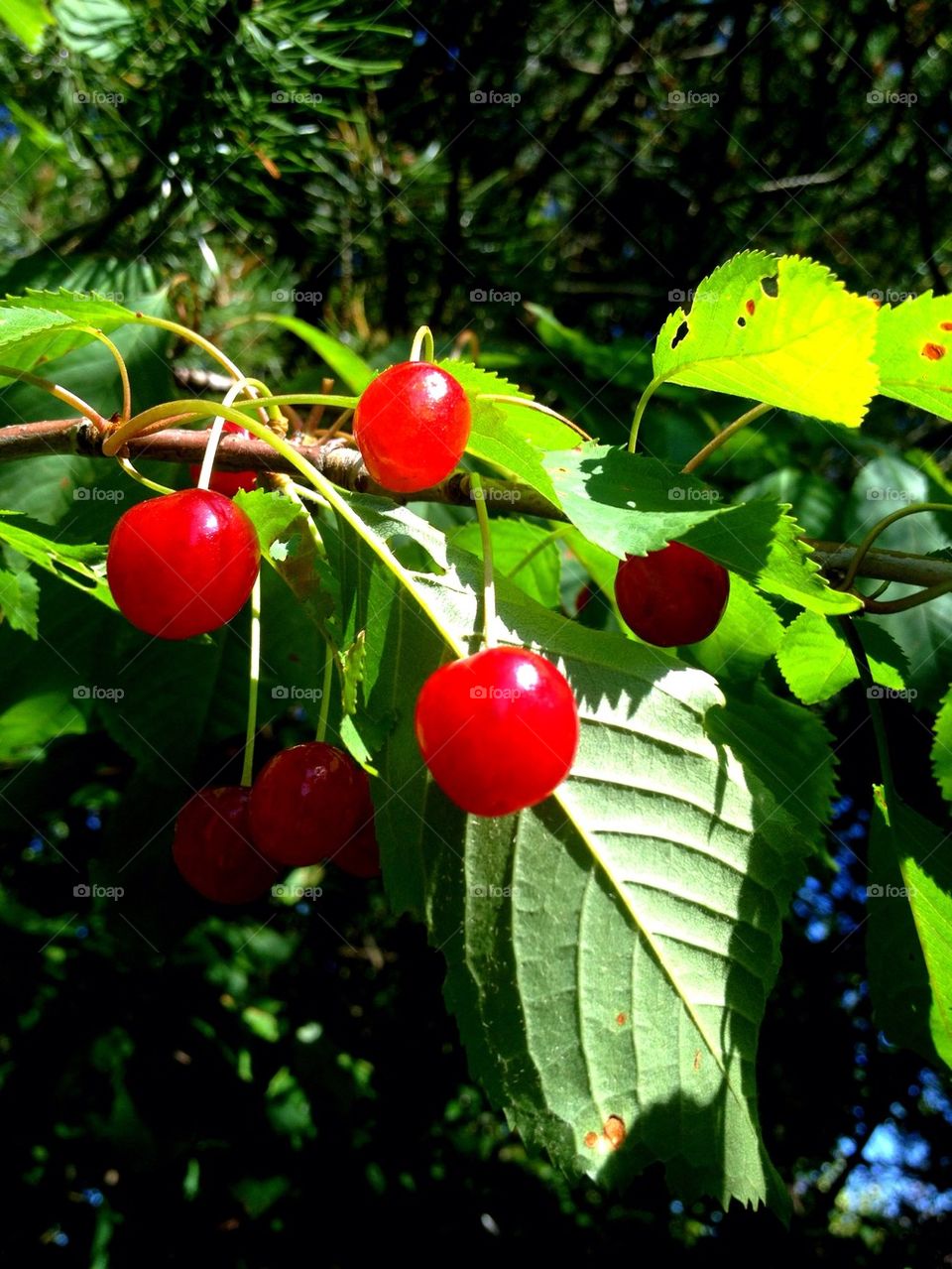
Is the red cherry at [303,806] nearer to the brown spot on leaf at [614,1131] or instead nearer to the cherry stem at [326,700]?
the cherry stem at [326,700]

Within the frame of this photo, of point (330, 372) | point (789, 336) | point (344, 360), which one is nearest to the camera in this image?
point (789, 336)

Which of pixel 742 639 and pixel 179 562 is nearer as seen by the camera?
pixel 179 562

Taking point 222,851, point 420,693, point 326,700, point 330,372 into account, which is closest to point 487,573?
point 420,693

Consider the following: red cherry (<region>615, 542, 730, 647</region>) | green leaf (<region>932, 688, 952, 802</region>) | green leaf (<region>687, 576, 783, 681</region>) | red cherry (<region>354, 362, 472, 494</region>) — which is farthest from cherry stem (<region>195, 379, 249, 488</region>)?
green leaf (<region>932, 688, 952, 802</region>)

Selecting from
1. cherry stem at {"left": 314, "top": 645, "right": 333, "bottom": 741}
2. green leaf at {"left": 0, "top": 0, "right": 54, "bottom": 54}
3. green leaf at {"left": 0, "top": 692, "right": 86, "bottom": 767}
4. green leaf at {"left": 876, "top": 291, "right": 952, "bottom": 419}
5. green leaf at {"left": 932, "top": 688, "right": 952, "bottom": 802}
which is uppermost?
green leaf at {"left": 0, "top": 0, "right": 54, "bottom": 54}

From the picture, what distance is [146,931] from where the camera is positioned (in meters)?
1.54

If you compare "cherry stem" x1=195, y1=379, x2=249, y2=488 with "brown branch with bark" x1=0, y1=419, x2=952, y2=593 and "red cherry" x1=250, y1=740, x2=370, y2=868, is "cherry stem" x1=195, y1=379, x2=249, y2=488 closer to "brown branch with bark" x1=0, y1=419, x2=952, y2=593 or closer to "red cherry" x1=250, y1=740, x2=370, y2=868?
"brown branch with bark" x1=0, y1=419, x2=952, y2=593

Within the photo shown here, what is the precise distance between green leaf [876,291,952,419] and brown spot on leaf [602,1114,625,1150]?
0.75m

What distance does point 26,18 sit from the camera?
4.34 ft

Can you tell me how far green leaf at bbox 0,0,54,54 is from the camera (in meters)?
1.30

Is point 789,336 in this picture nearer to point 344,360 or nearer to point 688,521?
point 688,521

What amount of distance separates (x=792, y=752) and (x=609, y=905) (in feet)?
1.21

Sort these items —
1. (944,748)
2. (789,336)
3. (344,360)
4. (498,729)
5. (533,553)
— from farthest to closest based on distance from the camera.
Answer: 1. (344,360)
2. (533,553)
3. (944,748)
4. (789,336)
5. (498,729)

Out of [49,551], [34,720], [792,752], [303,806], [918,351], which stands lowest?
[34,720]
